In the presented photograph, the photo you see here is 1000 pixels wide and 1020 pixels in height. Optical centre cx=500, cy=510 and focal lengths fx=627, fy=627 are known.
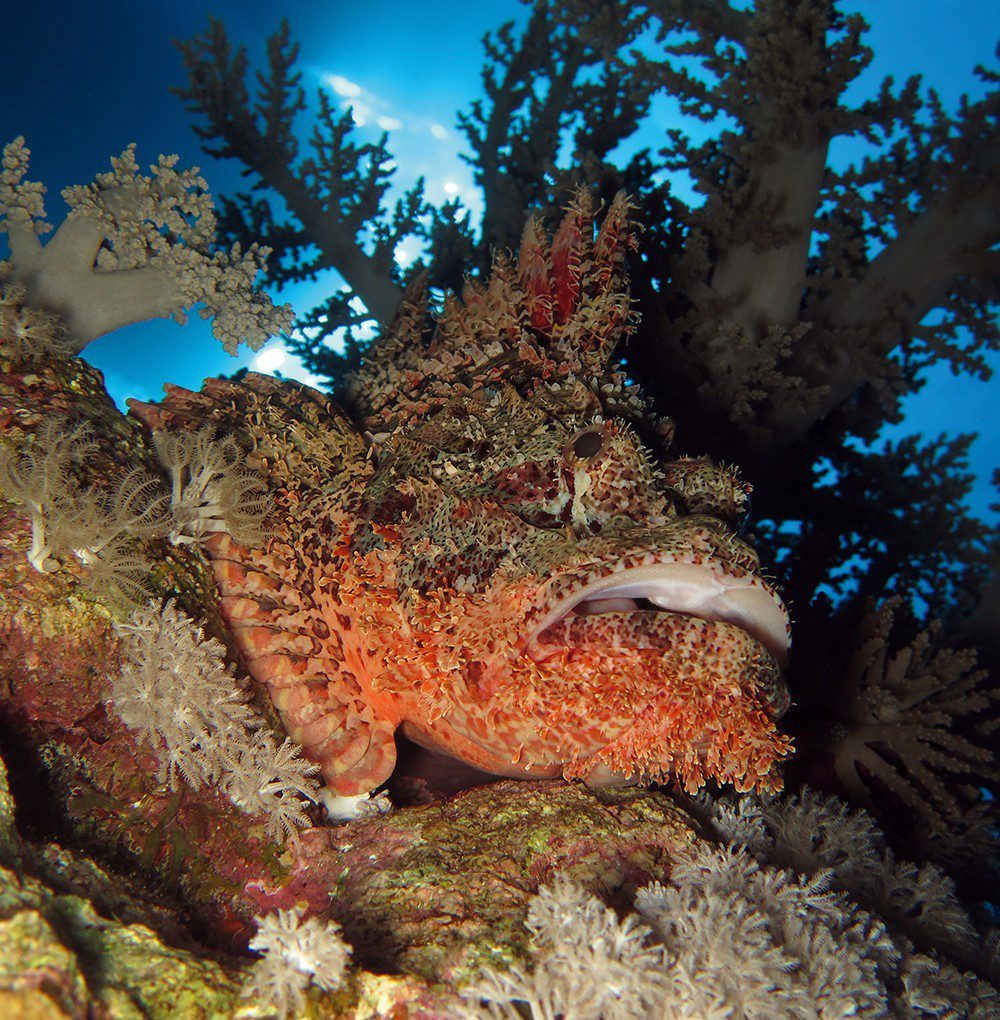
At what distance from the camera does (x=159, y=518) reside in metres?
2.94

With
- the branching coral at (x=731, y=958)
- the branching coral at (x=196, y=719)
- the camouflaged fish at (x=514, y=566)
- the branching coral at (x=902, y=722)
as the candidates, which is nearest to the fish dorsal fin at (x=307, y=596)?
the camouflaged fish at (x=514, y=566)

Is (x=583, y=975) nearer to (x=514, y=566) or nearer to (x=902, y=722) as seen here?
(x=514, y=566)

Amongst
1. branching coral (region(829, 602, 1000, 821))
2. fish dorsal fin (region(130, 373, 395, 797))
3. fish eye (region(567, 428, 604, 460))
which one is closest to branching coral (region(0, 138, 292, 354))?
fish dorsal fin (region(130, 373, 395, 797))

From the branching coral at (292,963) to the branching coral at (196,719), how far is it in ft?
3.46

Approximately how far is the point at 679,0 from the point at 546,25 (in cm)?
399

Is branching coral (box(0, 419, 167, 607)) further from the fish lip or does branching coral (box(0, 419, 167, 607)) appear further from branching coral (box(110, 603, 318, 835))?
the fish lip

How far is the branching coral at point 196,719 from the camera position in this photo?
99.8 inches

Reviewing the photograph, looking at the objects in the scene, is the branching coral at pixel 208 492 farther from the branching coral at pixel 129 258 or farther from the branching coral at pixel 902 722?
the branching coral at pixel 902 722

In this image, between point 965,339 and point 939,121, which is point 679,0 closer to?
point 939,121

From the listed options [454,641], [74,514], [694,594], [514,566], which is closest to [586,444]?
[514,566]

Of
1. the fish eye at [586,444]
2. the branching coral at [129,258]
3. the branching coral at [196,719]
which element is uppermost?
the branching coral at [129,258]

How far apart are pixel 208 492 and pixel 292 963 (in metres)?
2.26

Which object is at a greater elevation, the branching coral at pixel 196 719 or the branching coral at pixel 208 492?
the branching coral at pixel 208 492

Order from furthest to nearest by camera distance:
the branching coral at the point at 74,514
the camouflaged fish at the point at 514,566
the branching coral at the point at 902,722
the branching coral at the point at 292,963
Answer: the branching coral at the point at 902,722
the branching coral at the point at 74,514
the camouflaged fish at the point at 514,566
the branching coral at the point at 292,963
